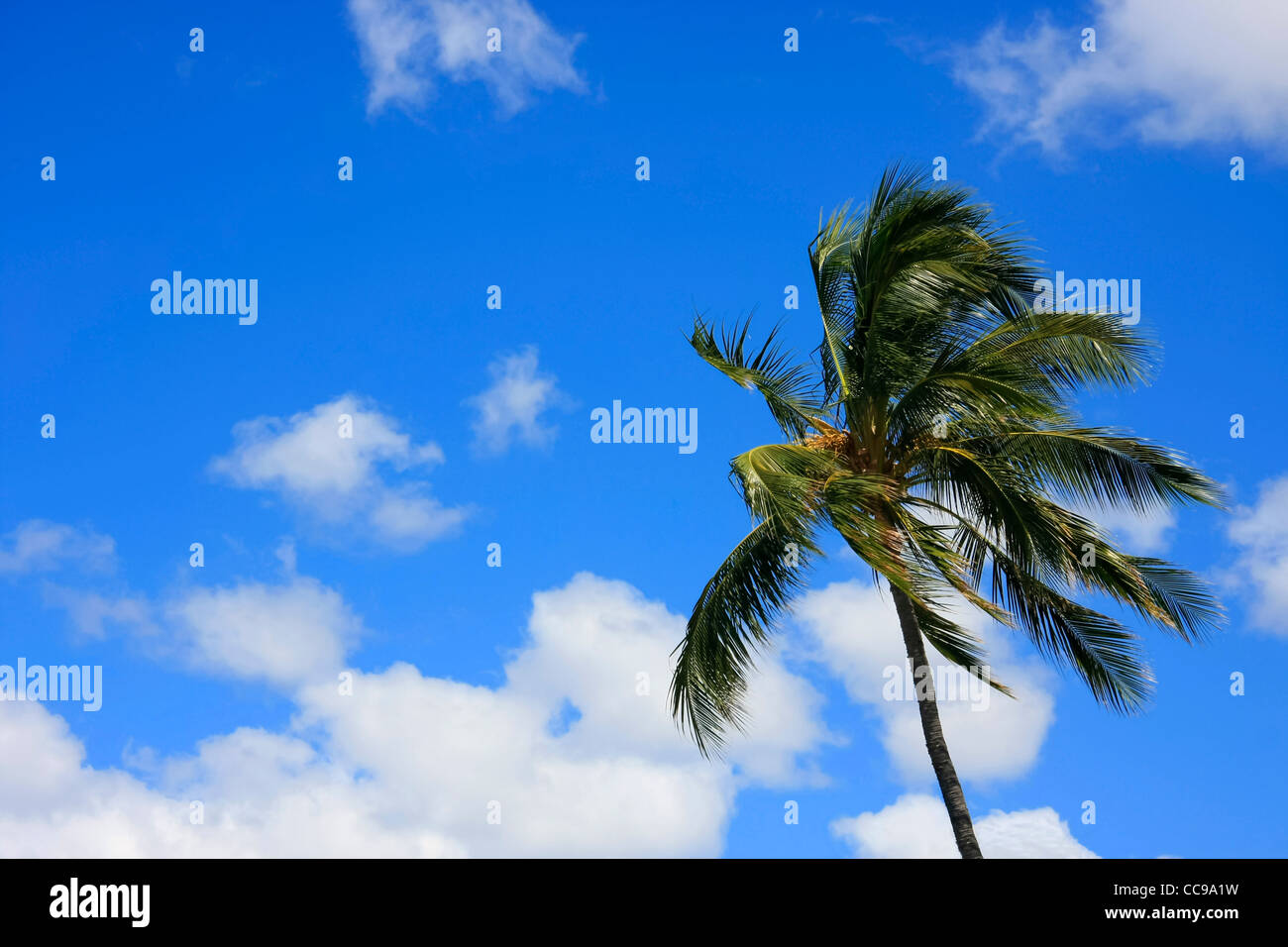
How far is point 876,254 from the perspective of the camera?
52.9ft

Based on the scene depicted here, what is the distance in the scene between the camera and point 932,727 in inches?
597

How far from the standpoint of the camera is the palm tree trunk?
47.9ft

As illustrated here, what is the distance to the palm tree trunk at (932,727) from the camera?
1461 centimetres
